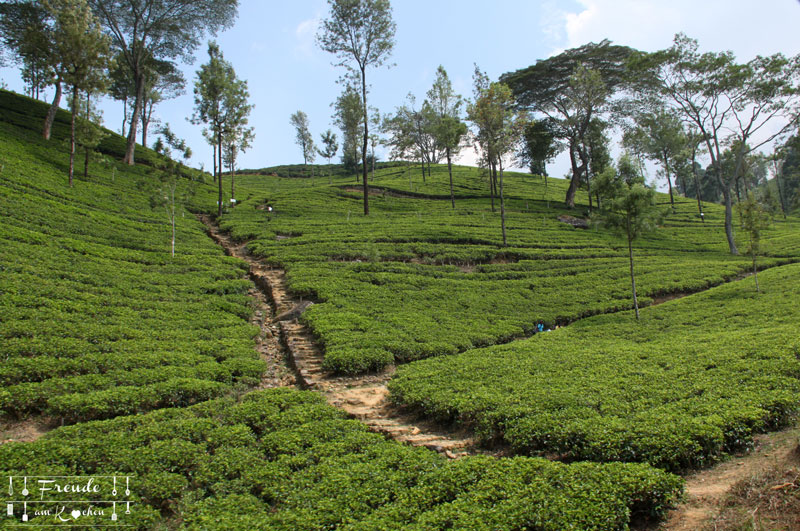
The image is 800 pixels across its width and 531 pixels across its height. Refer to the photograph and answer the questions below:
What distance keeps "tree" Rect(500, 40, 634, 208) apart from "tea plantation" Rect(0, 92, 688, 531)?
152 ft

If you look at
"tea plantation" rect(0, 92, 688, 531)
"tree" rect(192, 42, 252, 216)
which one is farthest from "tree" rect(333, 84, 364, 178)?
"tea plantation" rect(0, 92, 688, 531)

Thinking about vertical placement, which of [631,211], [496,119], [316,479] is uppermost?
[496,119]

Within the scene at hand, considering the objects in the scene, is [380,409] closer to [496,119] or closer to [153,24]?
[496,119]

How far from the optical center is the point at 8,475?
7.41 meters

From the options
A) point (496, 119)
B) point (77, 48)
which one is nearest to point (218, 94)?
point (77, 48)

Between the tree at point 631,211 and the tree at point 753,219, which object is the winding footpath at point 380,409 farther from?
the tree at point 631,211

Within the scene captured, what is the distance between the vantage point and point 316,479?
825cm

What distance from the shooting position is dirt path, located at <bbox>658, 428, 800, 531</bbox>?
263 inches

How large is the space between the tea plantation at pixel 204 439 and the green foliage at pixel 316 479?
0.03 metres

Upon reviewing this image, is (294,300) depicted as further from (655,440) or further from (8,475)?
(655,440)

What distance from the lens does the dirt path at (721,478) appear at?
667 centimetres

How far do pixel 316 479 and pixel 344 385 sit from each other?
6.22 metres

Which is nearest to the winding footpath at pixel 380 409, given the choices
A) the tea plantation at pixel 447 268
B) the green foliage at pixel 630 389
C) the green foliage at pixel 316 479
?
the green foliage at pixel 630 389

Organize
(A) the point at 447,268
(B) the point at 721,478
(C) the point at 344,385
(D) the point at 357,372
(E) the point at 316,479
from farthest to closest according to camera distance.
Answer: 1. (A) the point at 447,268
2. (D) the point at 357,372
3. (C) the point at 344,385
4. (E) the point at 316,479
5. (B) the point at 721,478
